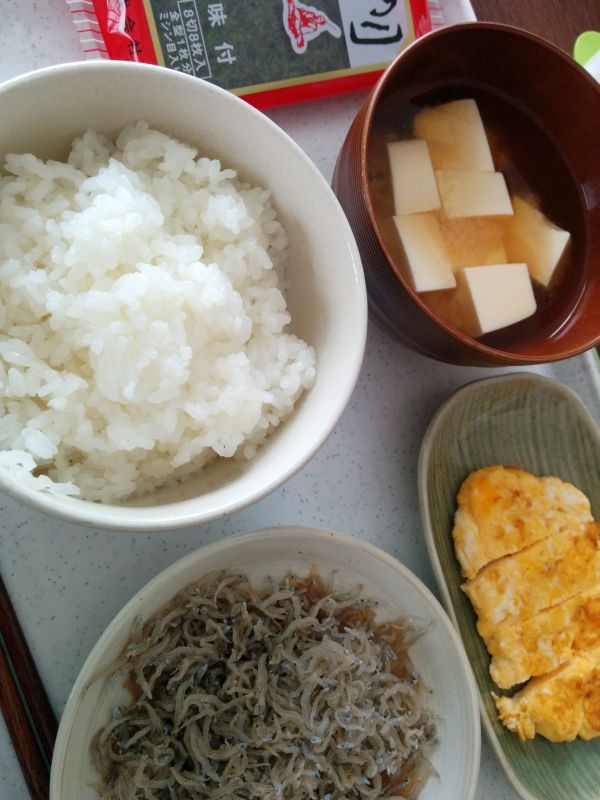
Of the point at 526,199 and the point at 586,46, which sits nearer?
the point at 526,199

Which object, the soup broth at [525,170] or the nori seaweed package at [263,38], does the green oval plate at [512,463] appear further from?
the nori seaweed package at [263,38]

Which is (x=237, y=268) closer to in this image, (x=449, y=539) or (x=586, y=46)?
(x=449, y=539)

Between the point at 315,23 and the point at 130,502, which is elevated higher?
the point at 315,23

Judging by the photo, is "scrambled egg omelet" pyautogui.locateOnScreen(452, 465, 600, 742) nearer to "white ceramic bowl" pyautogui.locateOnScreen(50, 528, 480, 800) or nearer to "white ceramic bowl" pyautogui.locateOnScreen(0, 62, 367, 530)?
"white ceramic bowl" pyautogui.locateOnScreen(50, 528, 480, 800)

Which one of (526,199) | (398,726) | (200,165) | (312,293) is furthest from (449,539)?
(200,165)

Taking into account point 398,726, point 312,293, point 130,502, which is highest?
point 312,293
